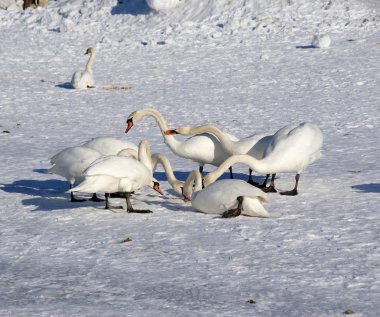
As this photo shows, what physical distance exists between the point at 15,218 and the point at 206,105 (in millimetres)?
8128

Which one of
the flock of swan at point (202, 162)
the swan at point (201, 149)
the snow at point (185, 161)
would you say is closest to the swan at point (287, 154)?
the flock of swan at point (202, 162)

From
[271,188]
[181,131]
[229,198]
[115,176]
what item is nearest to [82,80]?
[181,131]

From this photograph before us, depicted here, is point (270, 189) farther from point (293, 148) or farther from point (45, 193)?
point (45, 193)

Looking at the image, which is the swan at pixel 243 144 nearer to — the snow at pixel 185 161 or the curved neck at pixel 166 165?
the snow at pixel 185 161

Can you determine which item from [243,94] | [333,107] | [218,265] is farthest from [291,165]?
[243,94]

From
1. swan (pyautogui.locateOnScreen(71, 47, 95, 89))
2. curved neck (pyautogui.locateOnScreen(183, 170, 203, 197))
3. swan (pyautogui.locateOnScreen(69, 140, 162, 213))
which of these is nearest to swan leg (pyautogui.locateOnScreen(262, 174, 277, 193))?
curved neck (pyautogui.locateOnScreen(183, 170, 203, 197))

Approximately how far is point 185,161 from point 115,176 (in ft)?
12.5

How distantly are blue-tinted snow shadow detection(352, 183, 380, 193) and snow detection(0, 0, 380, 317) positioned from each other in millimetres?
46

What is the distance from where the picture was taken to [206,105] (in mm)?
17047

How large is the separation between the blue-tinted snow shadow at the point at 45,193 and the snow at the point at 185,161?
0.08 feet

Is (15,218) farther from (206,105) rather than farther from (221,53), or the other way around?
(221,53)

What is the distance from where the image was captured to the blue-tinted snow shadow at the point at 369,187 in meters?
10.3

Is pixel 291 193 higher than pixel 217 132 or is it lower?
lower

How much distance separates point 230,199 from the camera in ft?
30.1
